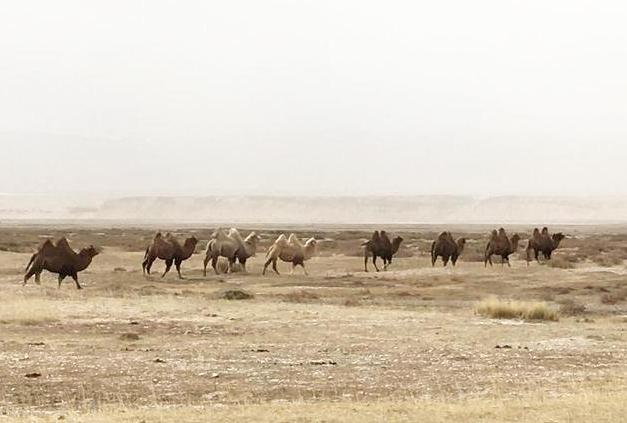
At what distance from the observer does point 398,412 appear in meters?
11.3

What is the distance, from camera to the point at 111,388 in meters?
13.2

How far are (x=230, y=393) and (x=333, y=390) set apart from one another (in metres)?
1.34

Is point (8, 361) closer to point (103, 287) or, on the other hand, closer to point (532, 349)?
point (532, 349)

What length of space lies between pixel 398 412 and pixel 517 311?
38.1ft

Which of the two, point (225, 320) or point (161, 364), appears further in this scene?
point (225, 320)

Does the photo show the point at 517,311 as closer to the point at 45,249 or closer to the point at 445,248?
the point at 45,249

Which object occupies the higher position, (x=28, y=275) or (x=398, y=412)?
(x=28, y=275)

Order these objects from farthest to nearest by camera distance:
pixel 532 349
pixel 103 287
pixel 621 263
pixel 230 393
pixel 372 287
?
pixel 621 263
pixel 372 287
pixel 103 287
pixel 532 349
pixel 230 393

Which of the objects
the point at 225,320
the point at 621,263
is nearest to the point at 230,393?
the point at 225,320

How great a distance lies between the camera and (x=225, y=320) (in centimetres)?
2114

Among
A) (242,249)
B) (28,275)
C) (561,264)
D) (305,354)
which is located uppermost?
(242,249)

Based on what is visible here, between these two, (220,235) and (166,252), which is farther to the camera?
(220,235)

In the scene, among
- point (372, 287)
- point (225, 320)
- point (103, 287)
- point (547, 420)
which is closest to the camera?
point (547, 420)

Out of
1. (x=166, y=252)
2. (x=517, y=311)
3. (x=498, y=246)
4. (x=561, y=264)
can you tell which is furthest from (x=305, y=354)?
(x=561, y=264)
